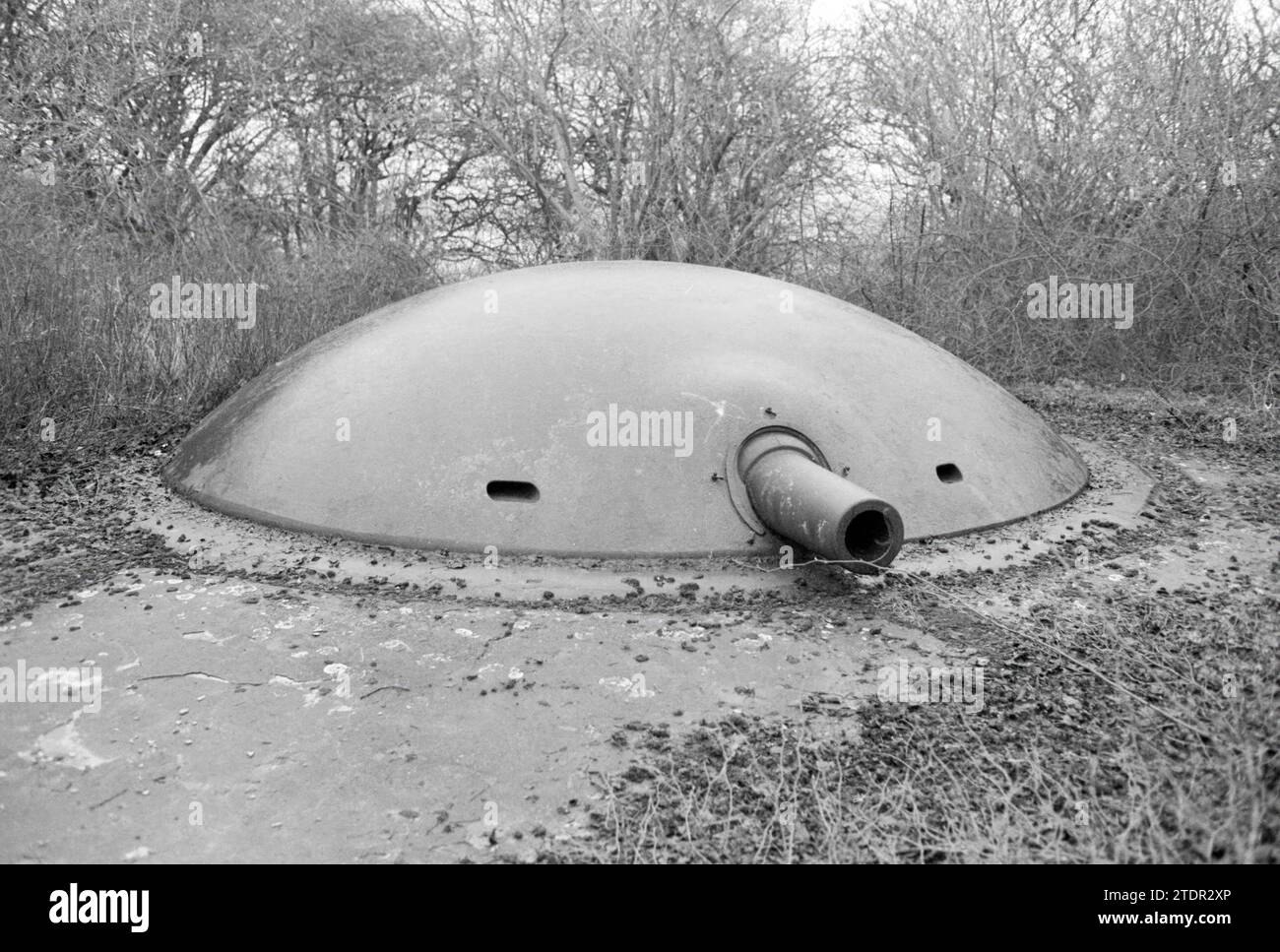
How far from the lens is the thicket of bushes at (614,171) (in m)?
8.59

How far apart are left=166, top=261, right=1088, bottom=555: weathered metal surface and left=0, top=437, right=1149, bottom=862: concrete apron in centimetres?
20

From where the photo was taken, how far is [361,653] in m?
3.50

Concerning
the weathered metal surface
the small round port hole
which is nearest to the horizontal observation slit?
the weathered metal surface

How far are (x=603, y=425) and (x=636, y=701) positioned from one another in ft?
5.23

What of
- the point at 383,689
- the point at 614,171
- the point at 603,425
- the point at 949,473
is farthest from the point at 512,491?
the point at 614,171

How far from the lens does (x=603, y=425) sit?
4512 mm

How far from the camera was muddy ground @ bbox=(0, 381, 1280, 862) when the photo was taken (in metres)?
2.46

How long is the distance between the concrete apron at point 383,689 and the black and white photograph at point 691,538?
0.02 meters

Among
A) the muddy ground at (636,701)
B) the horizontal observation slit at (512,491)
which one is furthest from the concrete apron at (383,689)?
the horizontal observation slit at (512,491)

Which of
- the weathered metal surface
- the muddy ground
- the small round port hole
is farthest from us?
the small round port hole

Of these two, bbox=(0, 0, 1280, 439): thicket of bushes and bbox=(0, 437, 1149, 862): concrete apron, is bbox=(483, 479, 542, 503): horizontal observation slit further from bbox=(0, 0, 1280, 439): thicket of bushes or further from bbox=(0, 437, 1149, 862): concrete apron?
bbox=(0, 0, 1280, 439): thicket of bushes

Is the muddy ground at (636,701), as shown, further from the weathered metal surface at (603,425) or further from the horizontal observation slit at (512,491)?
the horizontal observation slit at (512,491)

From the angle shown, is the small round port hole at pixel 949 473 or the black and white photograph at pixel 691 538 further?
the small round port hole at pixel 949 473

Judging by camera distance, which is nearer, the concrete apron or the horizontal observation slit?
the concrete apron
